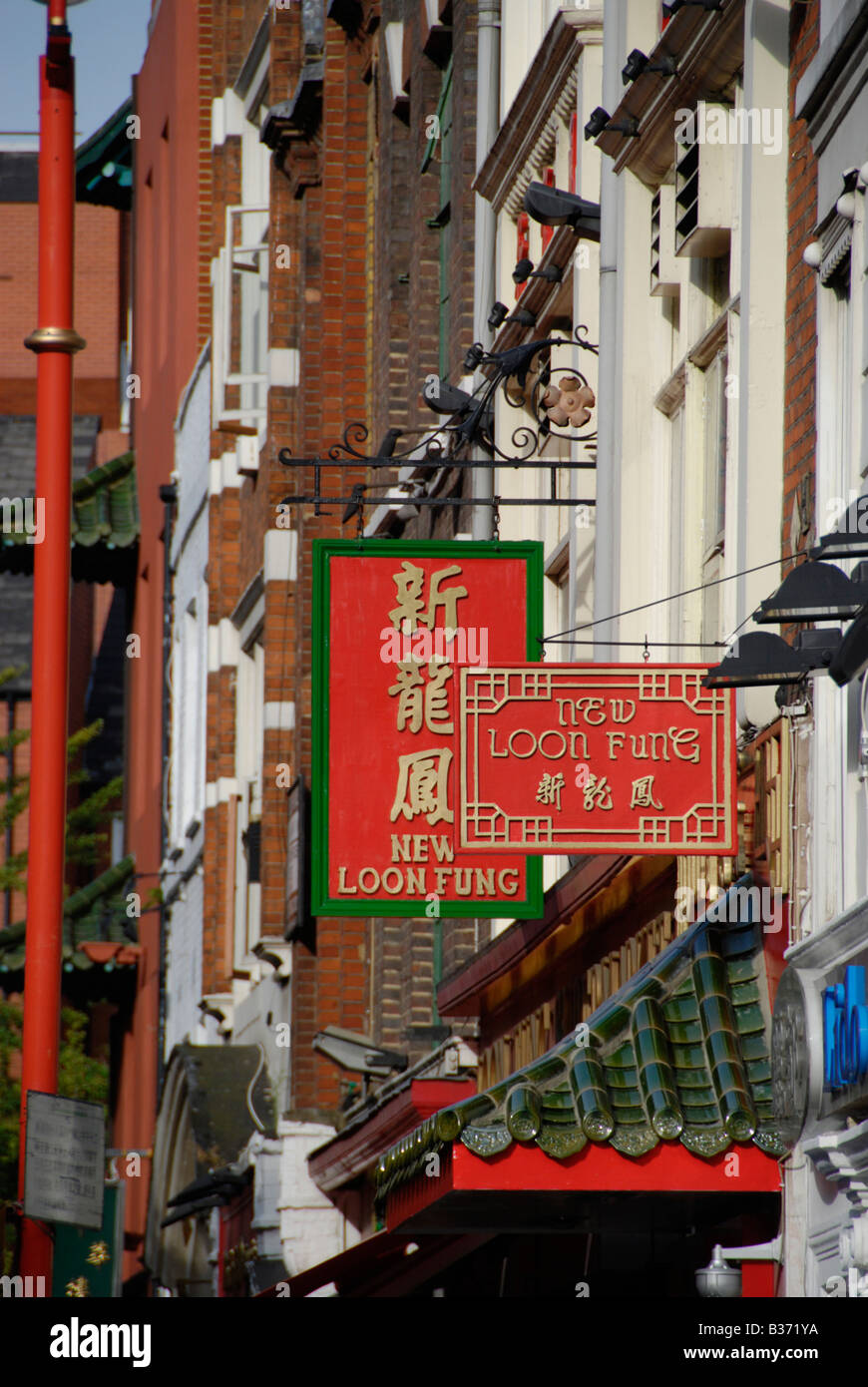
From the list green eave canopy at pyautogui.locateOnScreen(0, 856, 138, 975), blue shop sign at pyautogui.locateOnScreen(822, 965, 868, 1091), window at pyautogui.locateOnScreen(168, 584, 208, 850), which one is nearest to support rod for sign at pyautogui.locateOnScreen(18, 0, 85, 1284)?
blue shop sign at pyautogui.locateOnScreen(822, 965, 868, 1091)

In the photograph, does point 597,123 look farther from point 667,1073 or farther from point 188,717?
point 188,717

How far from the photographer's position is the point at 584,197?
1423cm

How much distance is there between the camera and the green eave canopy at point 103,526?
3488 centimetres

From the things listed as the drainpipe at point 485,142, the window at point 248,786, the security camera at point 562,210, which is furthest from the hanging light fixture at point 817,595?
the window at point 248,786

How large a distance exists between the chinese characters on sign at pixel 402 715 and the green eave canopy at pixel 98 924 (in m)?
20.6

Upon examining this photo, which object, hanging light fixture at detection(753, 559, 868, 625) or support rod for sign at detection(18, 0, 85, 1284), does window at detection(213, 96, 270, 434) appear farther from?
hanging light fixture at detection(753, 559, 868, 625)

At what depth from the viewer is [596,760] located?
10.2 meters

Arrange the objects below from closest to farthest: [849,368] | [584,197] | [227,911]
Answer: [849,368] → [584,197] → [227,911]

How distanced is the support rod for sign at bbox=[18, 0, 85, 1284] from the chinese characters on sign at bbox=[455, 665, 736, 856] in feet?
6.33

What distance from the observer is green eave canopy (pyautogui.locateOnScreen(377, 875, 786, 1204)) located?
9.84 m

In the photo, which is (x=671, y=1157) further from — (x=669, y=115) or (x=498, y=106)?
(x=498, y=106)

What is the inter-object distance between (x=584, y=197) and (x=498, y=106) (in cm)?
350
